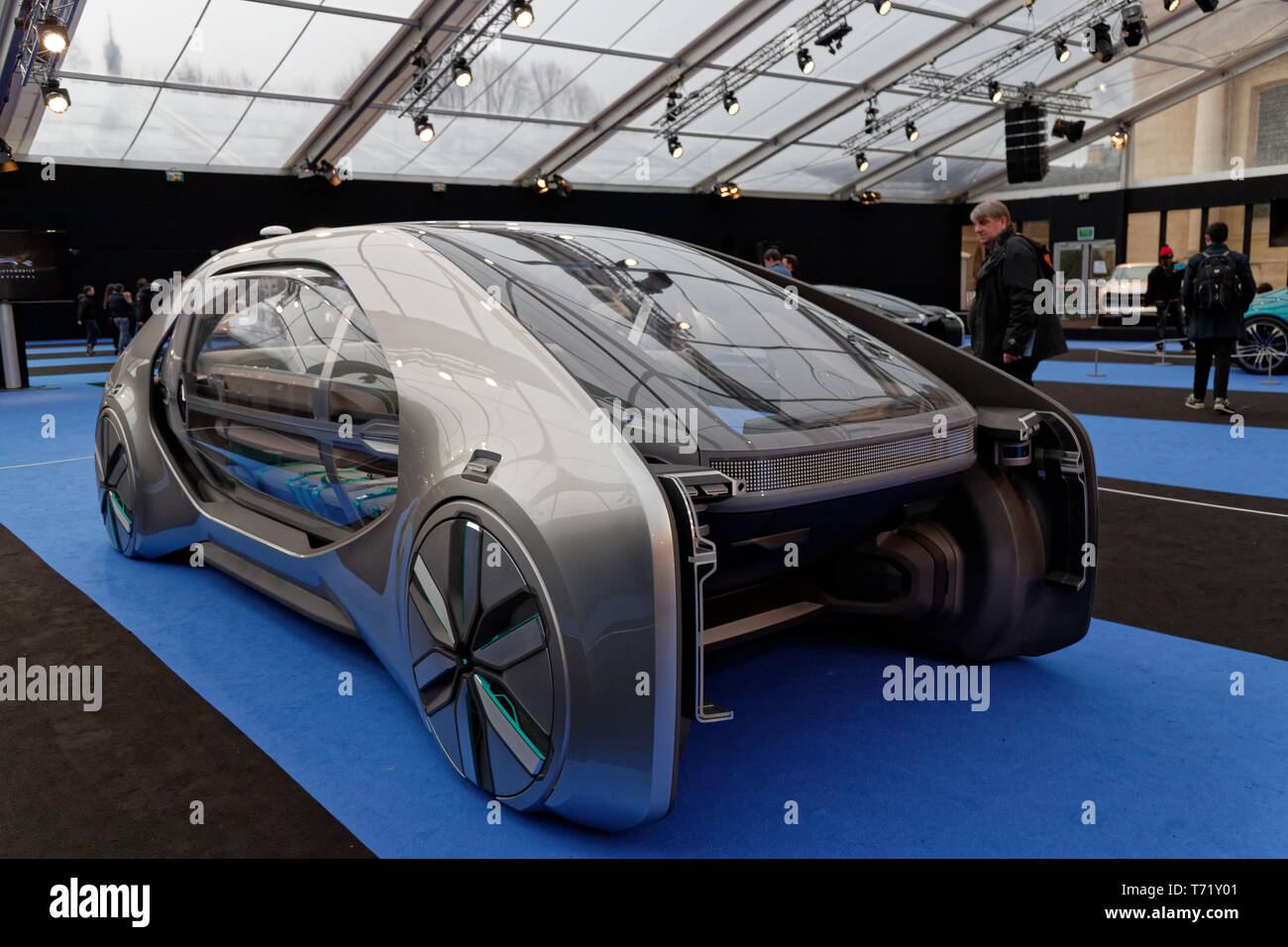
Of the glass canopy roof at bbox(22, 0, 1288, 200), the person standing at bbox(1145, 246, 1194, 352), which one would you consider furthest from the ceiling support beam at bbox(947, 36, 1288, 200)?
the person standing at bbox(1145, 246, 1194, 352)

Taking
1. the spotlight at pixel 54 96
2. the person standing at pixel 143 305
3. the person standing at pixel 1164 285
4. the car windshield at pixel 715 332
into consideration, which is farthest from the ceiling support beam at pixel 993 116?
the car windshield at pixel 715 332

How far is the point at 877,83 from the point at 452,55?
8.02 metres

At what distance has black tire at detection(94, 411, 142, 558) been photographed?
357 centimetres

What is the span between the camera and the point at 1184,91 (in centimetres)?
2070

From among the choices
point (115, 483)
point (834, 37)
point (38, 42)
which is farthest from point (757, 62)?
point (115, 483)

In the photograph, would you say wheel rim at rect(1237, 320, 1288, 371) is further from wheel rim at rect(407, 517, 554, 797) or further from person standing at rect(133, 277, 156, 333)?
person standing at rect(133, 277, 156, 333)

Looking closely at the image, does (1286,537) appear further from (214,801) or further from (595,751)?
(214,801)

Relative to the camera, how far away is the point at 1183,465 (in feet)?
18.3

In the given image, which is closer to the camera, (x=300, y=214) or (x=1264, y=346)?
(x=1264, y=346)

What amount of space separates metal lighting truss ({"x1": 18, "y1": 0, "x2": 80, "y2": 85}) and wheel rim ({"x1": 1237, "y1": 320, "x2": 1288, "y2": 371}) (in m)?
13.1

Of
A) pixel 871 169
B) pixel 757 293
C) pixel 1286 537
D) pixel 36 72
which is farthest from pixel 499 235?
pixel 871 169

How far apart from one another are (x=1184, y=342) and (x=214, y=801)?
15.9 metres

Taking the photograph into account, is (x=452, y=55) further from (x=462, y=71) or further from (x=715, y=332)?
(x=715, y=332)

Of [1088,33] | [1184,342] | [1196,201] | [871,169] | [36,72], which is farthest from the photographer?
[871,169]
